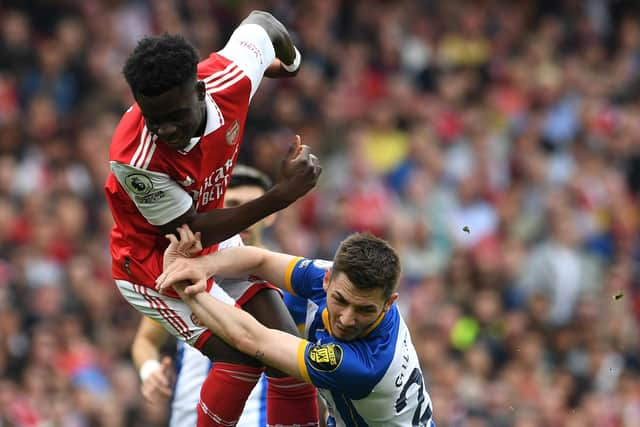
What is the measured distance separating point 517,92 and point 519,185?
180 cm

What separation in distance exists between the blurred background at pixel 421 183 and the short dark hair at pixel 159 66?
18.7 feet

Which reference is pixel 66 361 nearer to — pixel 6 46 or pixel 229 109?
pixel 6 46

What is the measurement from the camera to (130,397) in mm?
10312

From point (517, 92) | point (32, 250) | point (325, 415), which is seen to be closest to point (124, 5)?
point (32, 250)

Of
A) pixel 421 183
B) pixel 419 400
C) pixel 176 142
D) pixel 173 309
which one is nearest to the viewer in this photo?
pixel 176 142

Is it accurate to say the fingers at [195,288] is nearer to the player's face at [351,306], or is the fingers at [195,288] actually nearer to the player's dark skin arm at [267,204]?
the player's dark skin arm at [267,204]

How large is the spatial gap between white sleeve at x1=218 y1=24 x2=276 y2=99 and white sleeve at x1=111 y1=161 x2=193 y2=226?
63 centimetres

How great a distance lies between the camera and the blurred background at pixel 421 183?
10594mm

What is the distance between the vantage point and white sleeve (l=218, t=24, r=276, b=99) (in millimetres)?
5266

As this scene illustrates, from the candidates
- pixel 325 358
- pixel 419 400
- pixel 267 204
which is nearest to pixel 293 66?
pixel 267 204

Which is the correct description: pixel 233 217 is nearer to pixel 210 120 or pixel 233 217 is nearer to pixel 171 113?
pixel 210 120

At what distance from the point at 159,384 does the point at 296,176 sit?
182 centimetres

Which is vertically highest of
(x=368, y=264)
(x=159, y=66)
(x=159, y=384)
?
(x=159, y=66)

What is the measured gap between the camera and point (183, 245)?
4988mm
